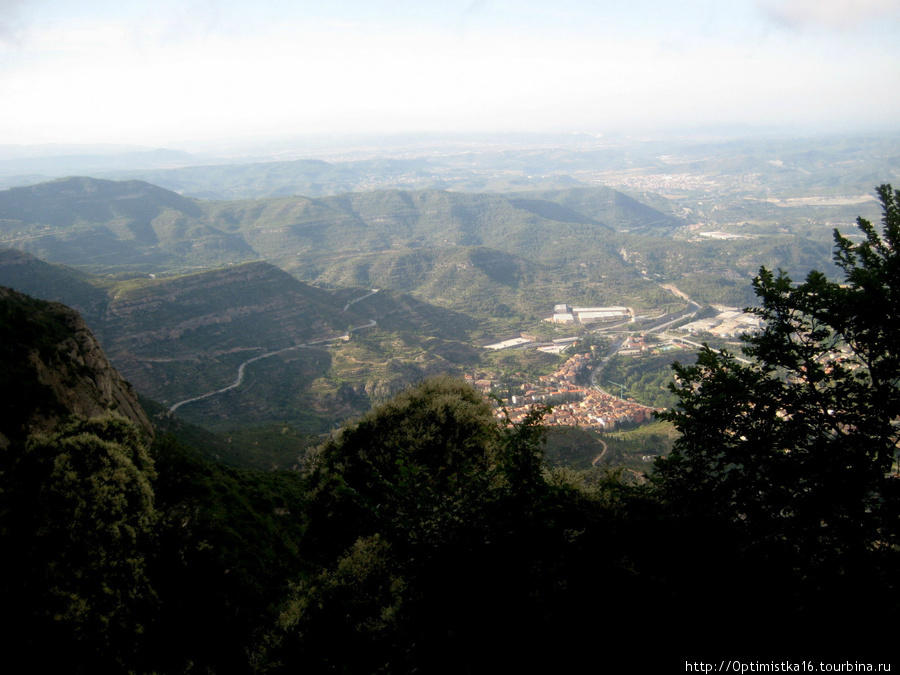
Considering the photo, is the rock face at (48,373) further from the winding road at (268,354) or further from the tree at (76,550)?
the winding road at (268,354)

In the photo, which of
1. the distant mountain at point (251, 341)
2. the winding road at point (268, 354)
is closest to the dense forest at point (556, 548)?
the winding road at point (268, 354)

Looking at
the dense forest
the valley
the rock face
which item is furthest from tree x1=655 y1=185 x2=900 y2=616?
the rock face

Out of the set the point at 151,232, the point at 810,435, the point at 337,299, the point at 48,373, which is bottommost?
the point at 337,299

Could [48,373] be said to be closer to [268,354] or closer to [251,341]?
[268,354]

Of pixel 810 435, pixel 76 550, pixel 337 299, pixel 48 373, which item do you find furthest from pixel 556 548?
pixel 337 299

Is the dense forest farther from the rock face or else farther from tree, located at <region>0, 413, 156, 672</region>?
the rock face

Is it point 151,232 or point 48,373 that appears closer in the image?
point 48,373
